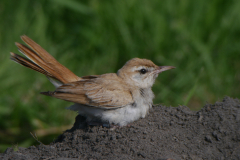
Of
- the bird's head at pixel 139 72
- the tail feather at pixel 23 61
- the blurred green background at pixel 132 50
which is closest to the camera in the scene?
the tail feather at pixel 23 61

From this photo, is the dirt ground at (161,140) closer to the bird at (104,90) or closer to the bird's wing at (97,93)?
the bird at (104,90)

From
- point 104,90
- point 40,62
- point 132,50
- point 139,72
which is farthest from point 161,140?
point 132,50

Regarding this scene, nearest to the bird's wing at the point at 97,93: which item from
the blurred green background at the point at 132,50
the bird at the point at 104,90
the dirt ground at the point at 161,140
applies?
the bird at the point at 104,90

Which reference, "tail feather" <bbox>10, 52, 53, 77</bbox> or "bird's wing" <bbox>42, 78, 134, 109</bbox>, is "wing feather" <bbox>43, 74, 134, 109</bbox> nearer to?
"bird's wing" <bbox>42, 78, 134, 109</bbox>

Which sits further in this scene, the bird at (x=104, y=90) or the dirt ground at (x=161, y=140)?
the bird at (x=104, y=90)

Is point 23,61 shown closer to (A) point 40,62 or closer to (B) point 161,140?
(A) point 40,62

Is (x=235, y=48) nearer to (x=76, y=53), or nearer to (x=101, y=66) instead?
(x=101, y=66)

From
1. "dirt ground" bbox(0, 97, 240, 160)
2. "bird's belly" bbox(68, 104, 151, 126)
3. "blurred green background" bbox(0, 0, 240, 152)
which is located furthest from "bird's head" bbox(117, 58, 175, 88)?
"blurred green background" bbox(0, 0, 240, 152)
